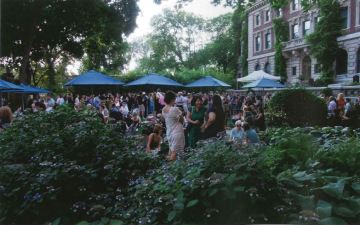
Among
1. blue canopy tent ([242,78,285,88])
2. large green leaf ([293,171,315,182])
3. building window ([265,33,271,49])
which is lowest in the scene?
large green leaf ([293,171,315,182])

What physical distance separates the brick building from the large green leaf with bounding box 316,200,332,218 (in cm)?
2417

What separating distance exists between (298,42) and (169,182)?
44157 mm

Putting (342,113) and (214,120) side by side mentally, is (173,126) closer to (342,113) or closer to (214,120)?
(214,120)

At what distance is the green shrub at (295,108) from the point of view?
12.9 metres

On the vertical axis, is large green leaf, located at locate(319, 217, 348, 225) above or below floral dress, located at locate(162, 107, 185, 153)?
below

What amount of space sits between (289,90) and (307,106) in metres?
0.74

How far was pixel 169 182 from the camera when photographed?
383cm

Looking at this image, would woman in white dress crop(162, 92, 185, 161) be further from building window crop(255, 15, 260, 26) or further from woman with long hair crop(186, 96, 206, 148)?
building window crop(255, 15, 260, 26)

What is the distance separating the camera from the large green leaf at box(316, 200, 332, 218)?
3324mm

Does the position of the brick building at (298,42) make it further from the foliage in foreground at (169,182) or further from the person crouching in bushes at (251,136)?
the foliage in foreground at (169,182)

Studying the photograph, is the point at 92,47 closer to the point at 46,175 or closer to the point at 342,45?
the point at 342,45

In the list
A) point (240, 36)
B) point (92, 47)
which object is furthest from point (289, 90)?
point (240, 36)

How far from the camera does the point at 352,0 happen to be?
38562 millimetres

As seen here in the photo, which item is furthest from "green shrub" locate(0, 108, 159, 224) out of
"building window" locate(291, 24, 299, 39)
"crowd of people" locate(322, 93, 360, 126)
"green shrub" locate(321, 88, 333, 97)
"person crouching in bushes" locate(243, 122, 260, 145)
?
"building window" locate(291, 24, 299, 39)
